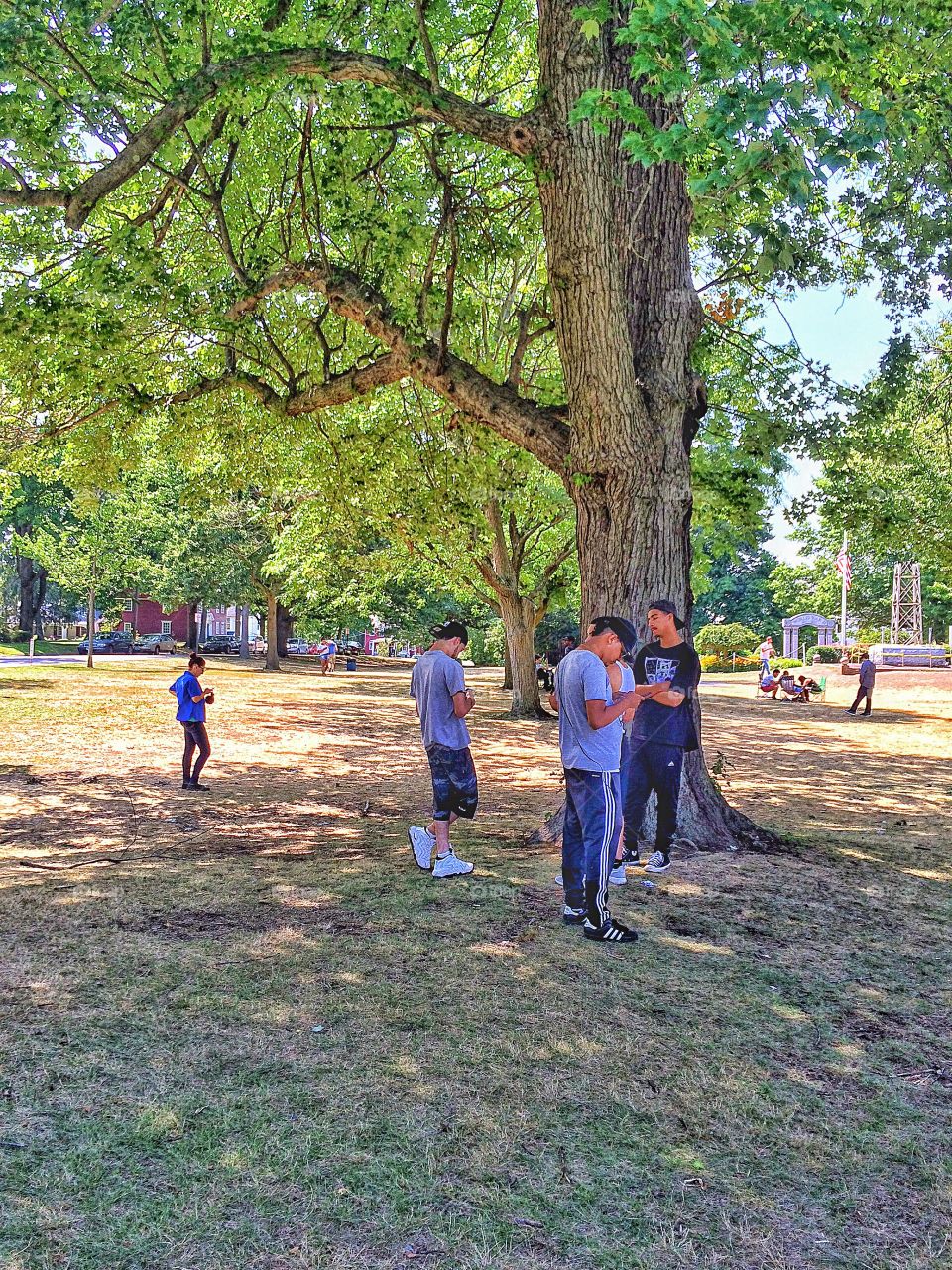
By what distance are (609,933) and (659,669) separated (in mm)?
2118

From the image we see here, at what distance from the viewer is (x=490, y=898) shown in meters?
6.34

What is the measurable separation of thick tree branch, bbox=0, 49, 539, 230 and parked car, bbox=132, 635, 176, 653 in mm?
52881

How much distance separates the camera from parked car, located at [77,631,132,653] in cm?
5728

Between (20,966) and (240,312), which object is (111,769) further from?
(20,966)

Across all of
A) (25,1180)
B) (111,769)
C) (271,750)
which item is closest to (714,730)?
(271,750)

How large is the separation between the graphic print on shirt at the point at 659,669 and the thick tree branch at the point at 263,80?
4.14 m

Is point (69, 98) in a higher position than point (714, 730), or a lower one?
higher

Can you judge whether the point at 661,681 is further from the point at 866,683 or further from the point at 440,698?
the point at 866,683

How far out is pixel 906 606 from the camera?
43875 mm

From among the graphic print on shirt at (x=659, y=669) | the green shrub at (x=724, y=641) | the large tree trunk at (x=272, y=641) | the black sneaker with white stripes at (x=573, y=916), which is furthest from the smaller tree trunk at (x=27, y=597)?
the black sneaker with white stripes at (x=573, y=916)

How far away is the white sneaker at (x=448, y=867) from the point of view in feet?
22.7

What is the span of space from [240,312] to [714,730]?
14.5 metres

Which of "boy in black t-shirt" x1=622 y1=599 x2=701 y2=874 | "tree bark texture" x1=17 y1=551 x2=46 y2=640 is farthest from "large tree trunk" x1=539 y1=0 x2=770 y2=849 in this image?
"tree bark texture" x1=17 y1=551 x2=46 y2=640

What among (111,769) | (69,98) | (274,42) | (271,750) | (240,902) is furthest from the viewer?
(271,750)
